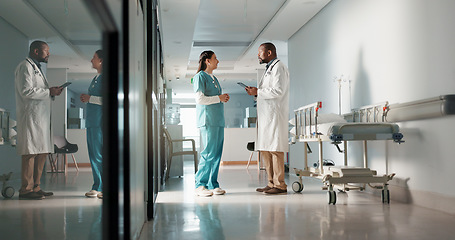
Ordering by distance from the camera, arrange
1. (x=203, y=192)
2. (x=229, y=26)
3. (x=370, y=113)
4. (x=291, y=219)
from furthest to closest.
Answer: (x=229, y=26) → (x=370, y=113) → (x=203, y=192) → (x=291, y=219)

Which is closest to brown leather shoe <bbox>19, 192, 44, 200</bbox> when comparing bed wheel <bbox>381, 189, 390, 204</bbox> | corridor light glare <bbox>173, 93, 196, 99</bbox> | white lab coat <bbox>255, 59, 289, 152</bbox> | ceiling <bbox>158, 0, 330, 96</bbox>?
bed wheel <bbox>381, 189, 390, 204</bbox>

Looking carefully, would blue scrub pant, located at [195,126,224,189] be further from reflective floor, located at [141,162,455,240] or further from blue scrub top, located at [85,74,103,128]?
blue scrub top, located at [85,74,103,128]

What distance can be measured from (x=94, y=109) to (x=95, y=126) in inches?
1.7

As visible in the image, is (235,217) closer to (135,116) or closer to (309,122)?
(135,116)

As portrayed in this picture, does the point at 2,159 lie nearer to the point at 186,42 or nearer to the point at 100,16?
the point at 100,16

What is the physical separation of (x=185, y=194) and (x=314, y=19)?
371 centimetres

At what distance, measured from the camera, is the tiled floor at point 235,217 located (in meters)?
0.69

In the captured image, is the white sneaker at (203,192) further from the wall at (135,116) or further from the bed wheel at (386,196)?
the bed wheel at (386,196)

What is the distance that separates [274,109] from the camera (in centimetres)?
466

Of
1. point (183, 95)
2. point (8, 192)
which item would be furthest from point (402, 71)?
point (183, 95)

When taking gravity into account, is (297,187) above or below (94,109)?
below

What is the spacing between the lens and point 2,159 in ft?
1.65

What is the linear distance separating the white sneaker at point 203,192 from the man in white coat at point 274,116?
2.14 ft

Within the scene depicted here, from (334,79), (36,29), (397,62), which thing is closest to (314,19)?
(334,79)
